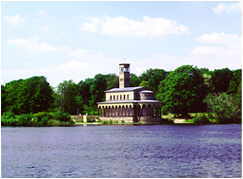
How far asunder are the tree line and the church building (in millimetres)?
2098

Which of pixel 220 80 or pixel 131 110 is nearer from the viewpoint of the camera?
pixel 131 110

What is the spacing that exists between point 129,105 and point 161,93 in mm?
5719


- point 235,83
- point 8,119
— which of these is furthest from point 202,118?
point 8,119

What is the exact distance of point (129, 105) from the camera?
9231cm

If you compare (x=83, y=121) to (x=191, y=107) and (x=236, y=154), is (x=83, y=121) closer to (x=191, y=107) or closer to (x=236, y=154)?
(x=191, y=107)

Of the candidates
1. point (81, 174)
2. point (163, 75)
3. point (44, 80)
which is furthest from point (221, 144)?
point (163, 75)

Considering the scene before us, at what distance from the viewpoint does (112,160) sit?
30.7 meters

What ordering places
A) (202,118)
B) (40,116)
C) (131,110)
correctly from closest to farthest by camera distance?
(202,118) → (40,116) → (131,110)

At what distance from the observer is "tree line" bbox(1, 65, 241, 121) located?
270 ft

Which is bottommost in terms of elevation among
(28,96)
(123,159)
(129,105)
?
(123,159)

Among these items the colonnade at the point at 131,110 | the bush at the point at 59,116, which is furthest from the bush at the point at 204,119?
the bush at the point at 59,116

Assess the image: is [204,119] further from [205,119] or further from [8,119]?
[8,119]

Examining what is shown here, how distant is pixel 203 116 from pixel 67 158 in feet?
177

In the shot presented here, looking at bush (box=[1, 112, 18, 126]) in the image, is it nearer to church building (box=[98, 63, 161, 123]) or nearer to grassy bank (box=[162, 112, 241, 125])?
church building (box=[98, 63, 161, 123])
